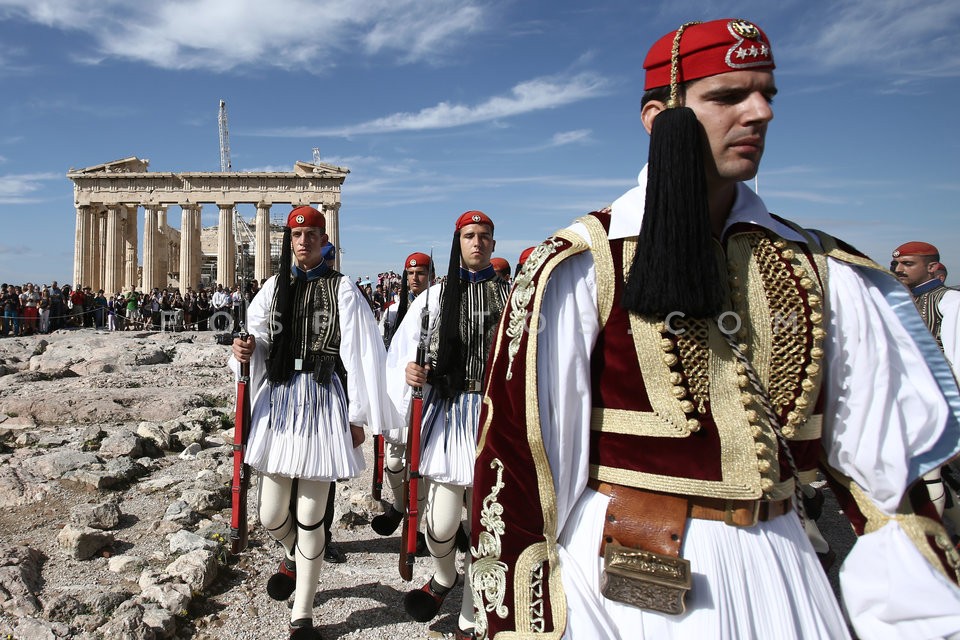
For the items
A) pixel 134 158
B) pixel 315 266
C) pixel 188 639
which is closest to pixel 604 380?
pixel 315 266

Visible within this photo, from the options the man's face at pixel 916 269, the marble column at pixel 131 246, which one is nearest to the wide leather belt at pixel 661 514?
the man's face at pixel 916 269

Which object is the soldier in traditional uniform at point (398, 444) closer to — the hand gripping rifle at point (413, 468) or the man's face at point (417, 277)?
the man's face at point (417, 277)

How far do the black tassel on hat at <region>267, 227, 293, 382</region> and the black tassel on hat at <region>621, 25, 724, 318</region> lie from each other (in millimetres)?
3096

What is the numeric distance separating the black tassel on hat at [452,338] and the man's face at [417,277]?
2.80 metres

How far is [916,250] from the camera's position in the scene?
5.92 metres

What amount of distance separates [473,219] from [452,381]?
1115mm

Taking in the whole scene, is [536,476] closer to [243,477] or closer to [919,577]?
[919,577]

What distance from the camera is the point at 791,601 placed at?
4.46 ft

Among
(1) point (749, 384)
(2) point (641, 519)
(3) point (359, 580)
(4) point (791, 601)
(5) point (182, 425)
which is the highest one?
(1) point (749, 384)

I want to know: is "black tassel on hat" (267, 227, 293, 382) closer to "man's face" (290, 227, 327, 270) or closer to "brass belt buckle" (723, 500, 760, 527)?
"man's face" (290, 227, 327, 270)

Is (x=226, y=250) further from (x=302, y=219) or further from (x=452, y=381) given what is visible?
(x=452, y=381)

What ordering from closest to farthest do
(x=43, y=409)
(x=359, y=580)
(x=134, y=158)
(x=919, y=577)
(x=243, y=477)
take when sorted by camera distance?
(x=919, y=577), (x=243, y=477), (x=359, y=580), (x=43, y=409), (x=134, y=158)

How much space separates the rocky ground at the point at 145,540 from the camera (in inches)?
153

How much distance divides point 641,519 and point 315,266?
3.33 m
